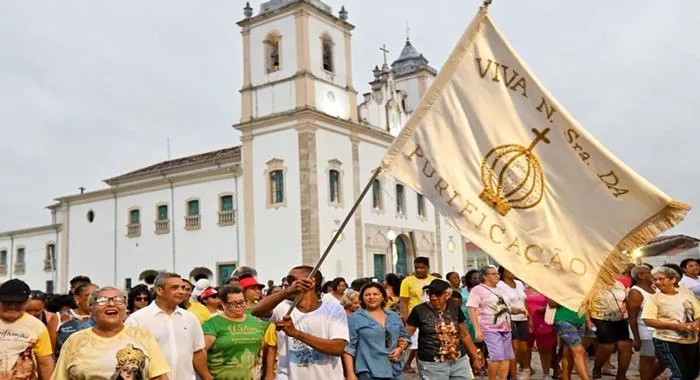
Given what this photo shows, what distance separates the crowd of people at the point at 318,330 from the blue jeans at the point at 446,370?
1 centimetres

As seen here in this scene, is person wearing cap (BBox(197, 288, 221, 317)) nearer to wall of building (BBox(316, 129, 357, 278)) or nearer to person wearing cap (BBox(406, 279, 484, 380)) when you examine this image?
person wearing cap (BBox(406, 279, 484, 380))

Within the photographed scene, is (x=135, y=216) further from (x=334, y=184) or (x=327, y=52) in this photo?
(x=327, y=52)

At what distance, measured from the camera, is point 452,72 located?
17.5 feet

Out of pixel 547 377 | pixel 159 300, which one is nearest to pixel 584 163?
pixel 159 300

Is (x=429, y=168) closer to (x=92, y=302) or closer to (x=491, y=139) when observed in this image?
(x=491, y=139)

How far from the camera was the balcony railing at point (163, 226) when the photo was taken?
108ft

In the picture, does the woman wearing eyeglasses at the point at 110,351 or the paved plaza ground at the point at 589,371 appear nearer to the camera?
the woman wearing eyeglasses at the point at 110,351

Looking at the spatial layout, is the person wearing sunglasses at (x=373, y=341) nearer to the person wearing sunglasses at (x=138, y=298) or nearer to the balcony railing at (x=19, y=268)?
the person wearing sunglasses at (x=138, y=298)

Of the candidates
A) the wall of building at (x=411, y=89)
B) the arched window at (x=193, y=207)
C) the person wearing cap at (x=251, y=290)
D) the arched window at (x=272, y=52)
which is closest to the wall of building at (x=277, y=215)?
the arched window at (x=272, y=52)

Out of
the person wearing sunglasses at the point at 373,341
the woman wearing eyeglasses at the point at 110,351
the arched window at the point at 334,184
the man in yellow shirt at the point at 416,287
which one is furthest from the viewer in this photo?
the arched window at the point at 334,184

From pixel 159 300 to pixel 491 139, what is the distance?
2718 mm

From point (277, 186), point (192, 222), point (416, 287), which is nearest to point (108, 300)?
point (416, 287)

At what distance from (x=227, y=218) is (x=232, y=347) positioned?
2499 cm

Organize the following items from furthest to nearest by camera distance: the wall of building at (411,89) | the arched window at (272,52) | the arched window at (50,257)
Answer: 1. the arched window at (50,257)
2. the wall of building at (411,89)
3. the arched window at (272,52)
